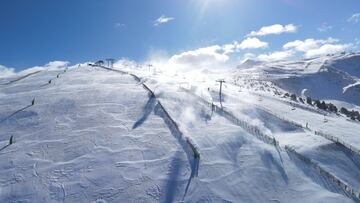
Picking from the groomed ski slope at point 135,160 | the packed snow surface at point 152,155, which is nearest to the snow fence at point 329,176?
the packed snow surface at point 152,155

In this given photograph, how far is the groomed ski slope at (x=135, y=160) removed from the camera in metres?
16.7

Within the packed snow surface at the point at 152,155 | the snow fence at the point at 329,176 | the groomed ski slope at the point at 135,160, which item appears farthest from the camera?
the snow fence at the point at 329,176

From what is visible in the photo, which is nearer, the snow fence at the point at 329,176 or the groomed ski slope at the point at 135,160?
the groomed ski slope at the point at 135,160

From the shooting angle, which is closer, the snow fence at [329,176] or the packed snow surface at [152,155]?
the packed snow surface at [152,155]

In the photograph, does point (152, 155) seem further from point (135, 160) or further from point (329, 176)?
point (329, 176)

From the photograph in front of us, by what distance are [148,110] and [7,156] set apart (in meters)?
12.7

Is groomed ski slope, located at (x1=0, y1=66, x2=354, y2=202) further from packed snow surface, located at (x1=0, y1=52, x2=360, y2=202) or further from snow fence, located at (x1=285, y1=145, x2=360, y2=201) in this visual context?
snow fence, located at (x1=285, y1=145, x2=360, y2=201)

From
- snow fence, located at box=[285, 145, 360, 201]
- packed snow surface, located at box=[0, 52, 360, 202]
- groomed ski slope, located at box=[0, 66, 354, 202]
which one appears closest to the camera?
groomed ski slope, located at box=[0, 66, 354, 202]

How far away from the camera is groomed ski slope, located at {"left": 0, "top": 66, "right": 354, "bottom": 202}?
16672 millimetres

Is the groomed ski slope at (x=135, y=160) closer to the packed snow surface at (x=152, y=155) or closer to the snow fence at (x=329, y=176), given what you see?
the packed snow surface at (x=152, y=155)

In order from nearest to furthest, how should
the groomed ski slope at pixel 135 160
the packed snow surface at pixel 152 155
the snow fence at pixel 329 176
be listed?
the groomed ski slope at pixel 135 160, the packed snow surface at pixel 152 155, the snow fence at pixel 329 176

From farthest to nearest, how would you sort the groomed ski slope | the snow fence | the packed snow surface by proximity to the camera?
the snow fence < the packed snow surface < the groomed ski slope

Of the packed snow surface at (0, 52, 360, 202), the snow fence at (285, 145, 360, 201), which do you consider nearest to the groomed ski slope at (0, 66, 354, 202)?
the packed snow surface at (0, 52, 360, 202)

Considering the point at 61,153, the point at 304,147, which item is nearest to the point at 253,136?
the point at 304,147
